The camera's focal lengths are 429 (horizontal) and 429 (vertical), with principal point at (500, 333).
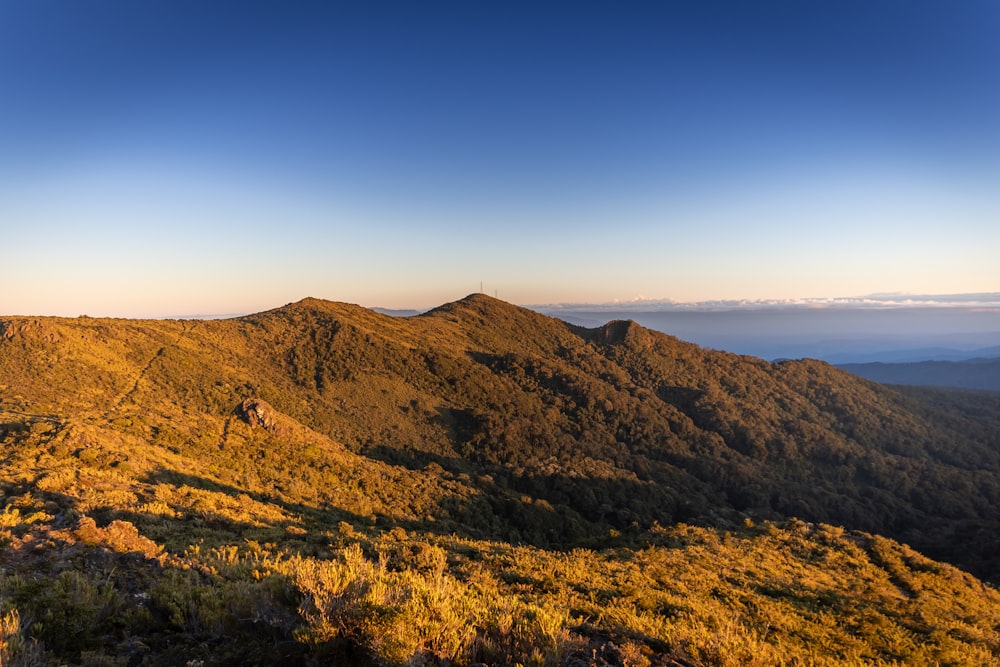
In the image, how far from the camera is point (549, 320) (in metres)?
146

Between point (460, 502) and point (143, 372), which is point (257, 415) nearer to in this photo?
point (143, 372)

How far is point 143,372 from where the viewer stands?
178 ft

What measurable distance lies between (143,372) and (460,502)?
147 feet

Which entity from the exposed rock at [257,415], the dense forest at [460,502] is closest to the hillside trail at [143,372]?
the dense forest at [460,502]

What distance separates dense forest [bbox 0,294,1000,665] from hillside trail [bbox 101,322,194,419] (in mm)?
448

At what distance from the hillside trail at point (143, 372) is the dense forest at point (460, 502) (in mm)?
448

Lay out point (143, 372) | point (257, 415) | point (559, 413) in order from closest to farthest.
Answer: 1. point (257, 415)
2. point (143, 372)
3. point (559, 413)

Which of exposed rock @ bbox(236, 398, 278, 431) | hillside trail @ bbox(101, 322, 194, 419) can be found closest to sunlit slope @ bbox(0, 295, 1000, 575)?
hillside trail @ bbox(101, 322, 194, 419)

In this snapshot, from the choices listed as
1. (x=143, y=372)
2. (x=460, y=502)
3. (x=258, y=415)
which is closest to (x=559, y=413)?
(x=460, y=502)

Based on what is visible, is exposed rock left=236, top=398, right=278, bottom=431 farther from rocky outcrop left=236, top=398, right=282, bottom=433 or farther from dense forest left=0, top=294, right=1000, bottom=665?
dense forest left=0, top=294, right=1000, bottom=665

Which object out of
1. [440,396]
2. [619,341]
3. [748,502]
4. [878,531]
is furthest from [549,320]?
[878,531]

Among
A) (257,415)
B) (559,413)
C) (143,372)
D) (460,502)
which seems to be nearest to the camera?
(460,502)

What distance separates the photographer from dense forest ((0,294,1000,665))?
5.99m

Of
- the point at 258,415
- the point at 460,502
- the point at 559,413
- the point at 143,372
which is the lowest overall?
the point at 559,413
